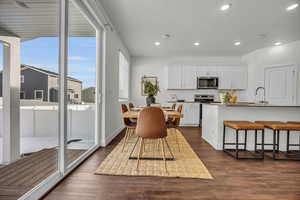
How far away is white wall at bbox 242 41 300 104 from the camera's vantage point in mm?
4996

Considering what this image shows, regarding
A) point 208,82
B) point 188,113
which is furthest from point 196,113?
point 208,82

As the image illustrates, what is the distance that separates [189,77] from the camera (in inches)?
259

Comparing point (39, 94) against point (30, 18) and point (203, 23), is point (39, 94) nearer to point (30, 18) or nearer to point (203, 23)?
point (30, 18)

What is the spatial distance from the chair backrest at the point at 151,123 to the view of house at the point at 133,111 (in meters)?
0.01

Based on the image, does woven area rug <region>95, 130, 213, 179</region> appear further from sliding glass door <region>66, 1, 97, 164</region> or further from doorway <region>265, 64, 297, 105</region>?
doorway <region>265, 64, 297, 105</region>

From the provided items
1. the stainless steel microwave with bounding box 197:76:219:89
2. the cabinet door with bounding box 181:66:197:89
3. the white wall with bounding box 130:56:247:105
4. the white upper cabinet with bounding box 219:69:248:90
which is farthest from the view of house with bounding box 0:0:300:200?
the stainless steel microwave with bounding box 197:76:219:89

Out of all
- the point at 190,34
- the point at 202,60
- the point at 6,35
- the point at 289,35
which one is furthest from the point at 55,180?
the point at 202,60

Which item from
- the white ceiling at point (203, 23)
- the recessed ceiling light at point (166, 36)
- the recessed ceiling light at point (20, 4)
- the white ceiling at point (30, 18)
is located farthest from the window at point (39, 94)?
the recessed ceiling light at point (166, 36)

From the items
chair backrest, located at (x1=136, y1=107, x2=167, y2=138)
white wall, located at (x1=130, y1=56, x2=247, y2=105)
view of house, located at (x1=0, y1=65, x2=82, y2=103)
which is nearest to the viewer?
view of house, located at (x1=0, y1=65, x2=82, y2=103)

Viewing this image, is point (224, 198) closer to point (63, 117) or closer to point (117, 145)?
point (63, 117)

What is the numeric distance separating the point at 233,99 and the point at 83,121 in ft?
9.73

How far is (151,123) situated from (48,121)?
4.16ft

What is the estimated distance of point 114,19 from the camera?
3.74 meters

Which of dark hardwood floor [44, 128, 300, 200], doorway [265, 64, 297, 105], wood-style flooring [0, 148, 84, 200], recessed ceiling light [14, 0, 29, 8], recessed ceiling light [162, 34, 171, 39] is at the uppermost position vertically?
recessed ceiling light [162, 34, 171, 39]
